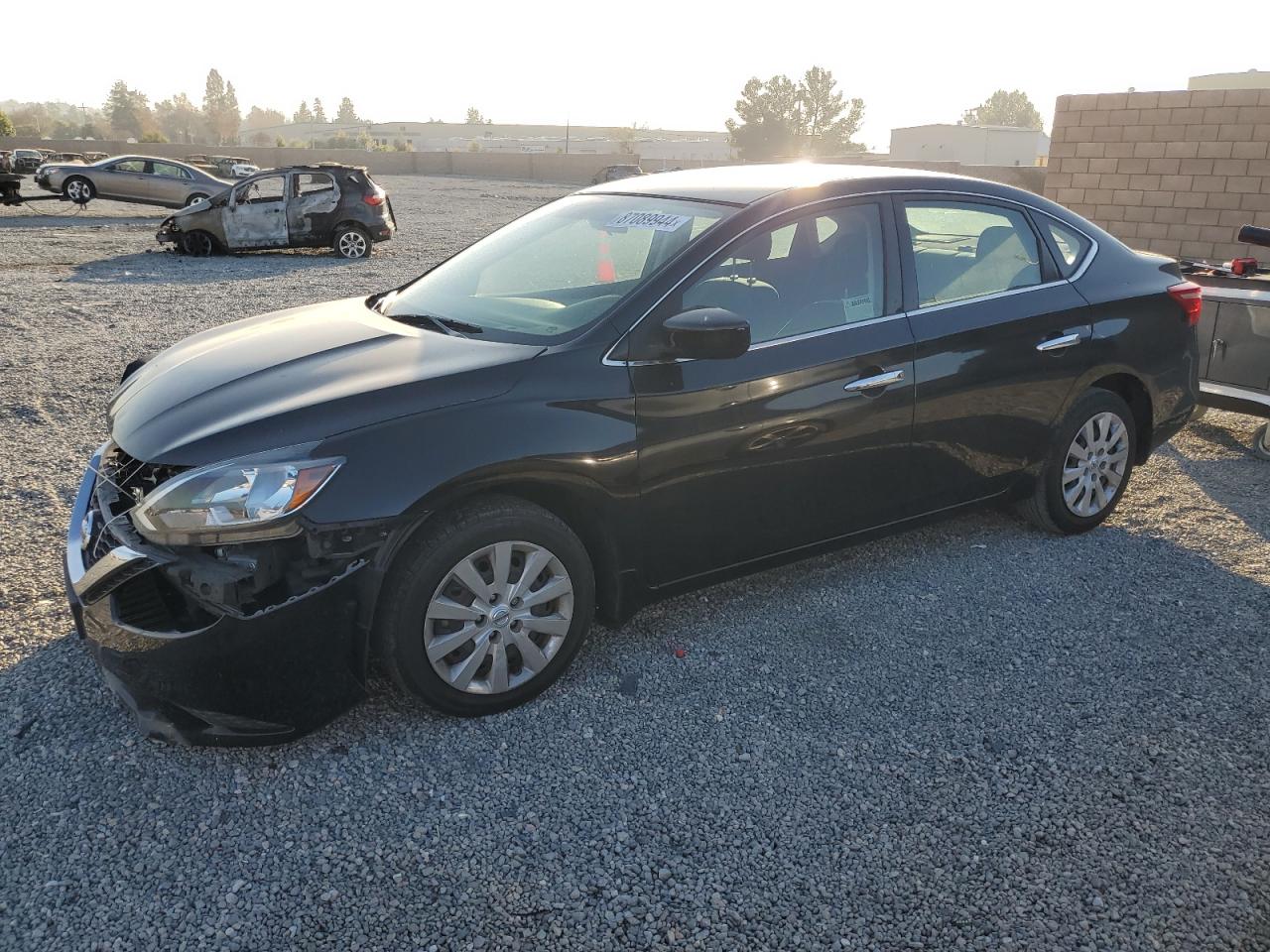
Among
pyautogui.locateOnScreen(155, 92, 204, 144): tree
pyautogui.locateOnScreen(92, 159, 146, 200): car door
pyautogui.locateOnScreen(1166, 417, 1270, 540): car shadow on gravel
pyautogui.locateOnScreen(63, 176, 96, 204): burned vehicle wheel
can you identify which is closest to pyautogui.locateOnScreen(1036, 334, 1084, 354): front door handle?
pyautogui.locateOnScreen(1166, 417, 1270, 540): car shadow on gravel

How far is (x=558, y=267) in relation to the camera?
13.9 ft

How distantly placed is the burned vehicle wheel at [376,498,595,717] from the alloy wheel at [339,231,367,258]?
47.9ft

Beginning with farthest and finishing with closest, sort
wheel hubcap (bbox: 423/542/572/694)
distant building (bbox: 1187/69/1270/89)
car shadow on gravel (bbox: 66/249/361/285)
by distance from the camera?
distant building (bbox: 1187/69/1270/89), car shadow on gravel (bbox: 66/249/361/285), wheel hubcap (bbox: 423/542/572/694)

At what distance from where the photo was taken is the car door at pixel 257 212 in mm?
16547

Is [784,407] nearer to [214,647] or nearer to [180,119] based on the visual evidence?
[214,647]

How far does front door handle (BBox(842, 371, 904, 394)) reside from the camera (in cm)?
398

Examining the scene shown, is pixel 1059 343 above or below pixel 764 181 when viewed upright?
below

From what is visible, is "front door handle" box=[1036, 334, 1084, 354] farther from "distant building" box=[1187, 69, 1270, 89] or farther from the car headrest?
"distant building" box=[1187, 69, 1270, 89]

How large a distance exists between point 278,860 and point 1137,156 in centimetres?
1215

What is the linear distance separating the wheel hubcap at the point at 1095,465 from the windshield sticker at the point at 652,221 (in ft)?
7.51

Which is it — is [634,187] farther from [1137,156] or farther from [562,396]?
[1137,156]

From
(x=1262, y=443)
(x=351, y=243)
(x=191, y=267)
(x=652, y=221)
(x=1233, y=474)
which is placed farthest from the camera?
(x=351, y=243)

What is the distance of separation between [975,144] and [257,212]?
83908mm

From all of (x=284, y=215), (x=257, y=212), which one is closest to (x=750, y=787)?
(x=284, y=215)
